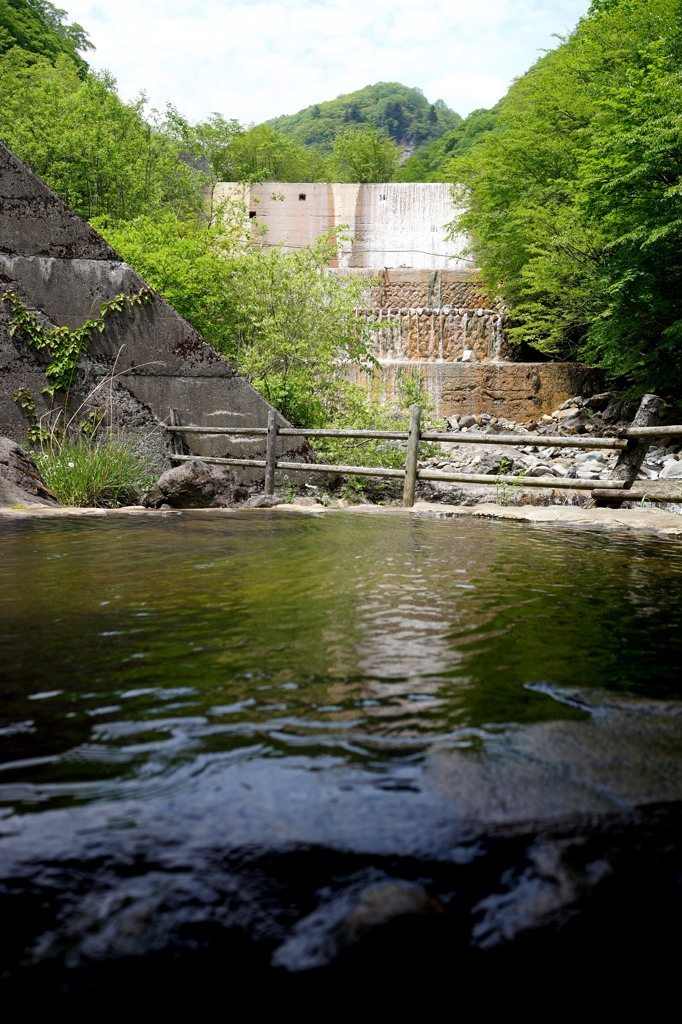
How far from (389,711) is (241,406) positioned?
8196 mm

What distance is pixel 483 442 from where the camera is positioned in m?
7.64

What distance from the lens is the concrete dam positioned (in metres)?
21.0

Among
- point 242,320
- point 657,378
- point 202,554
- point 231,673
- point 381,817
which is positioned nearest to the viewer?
point 381,817

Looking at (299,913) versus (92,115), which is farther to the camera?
(92,115)

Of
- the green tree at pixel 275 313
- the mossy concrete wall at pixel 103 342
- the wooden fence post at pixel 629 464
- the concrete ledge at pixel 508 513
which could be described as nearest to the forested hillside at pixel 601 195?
the green tree at pixel 275 313

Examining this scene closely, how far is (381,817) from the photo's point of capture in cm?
135

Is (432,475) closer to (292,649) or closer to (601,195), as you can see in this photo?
(292,649)

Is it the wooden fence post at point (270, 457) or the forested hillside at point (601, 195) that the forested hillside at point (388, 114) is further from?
the wooden fence post at point (270, 457)

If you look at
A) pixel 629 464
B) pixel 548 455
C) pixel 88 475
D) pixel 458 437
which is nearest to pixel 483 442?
pixel 458 437

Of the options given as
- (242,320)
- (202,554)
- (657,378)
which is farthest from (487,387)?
(202,554)

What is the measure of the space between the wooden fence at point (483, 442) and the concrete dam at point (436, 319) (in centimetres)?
371

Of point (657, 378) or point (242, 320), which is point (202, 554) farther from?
point (657, 378)

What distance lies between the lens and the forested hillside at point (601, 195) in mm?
13750

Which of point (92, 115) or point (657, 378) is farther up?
point (92, 115)
